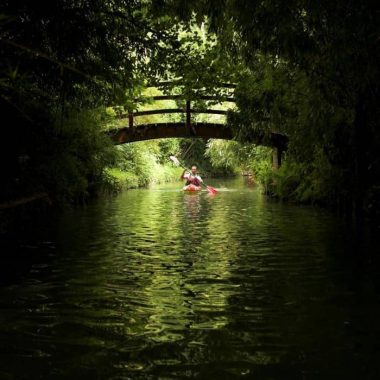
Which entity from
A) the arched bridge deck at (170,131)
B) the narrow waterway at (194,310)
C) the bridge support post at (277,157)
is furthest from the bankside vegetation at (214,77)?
the arched bridge deck at (170,131)

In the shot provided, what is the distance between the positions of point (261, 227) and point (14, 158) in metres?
5.77

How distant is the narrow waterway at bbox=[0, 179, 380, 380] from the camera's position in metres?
4.45

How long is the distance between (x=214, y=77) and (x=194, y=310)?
430 inches

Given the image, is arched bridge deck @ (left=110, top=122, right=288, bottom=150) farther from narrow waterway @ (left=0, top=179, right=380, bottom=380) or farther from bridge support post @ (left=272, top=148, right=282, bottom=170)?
narrow waterway @ (left=0, top=179, right=380, bottom=380)

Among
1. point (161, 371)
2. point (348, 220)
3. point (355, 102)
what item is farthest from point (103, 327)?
point (348, 220)

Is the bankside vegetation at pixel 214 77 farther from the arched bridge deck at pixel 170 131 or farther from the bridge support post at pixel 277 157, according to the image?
the arched bridge deck at pixel 170 131

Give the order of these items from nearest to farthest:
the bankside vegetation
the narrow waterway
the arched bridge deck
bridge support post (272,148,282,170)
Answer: the narrow waterway
the bankside vegetation
bridge support post (272,148,282,170)
the arched bridge deck

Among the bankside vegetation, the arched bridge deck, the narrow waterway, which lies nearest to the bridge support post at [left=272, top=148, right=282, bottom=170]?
the arched bridge deck

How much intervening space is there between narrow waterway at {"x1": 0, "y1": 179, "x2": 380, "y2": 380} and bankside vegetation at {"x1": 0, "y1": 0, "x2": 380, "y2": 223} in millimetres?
2387

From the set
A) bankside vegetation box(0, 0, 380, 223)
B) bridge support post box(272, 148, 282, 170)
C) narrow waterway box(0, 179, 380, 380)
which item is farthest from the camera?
bridge support post box(272, 148, 282, 170)

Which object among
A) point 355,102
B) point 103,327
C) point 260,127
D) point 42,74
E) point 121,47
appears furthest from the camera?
point 260,127

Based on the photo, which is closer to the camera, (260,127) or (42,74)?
(42,74)

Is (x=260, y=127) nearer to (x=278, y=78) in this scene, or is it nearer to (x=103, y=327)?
(x=278, y=78)

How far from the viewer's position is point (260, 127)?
1667 centimetres
